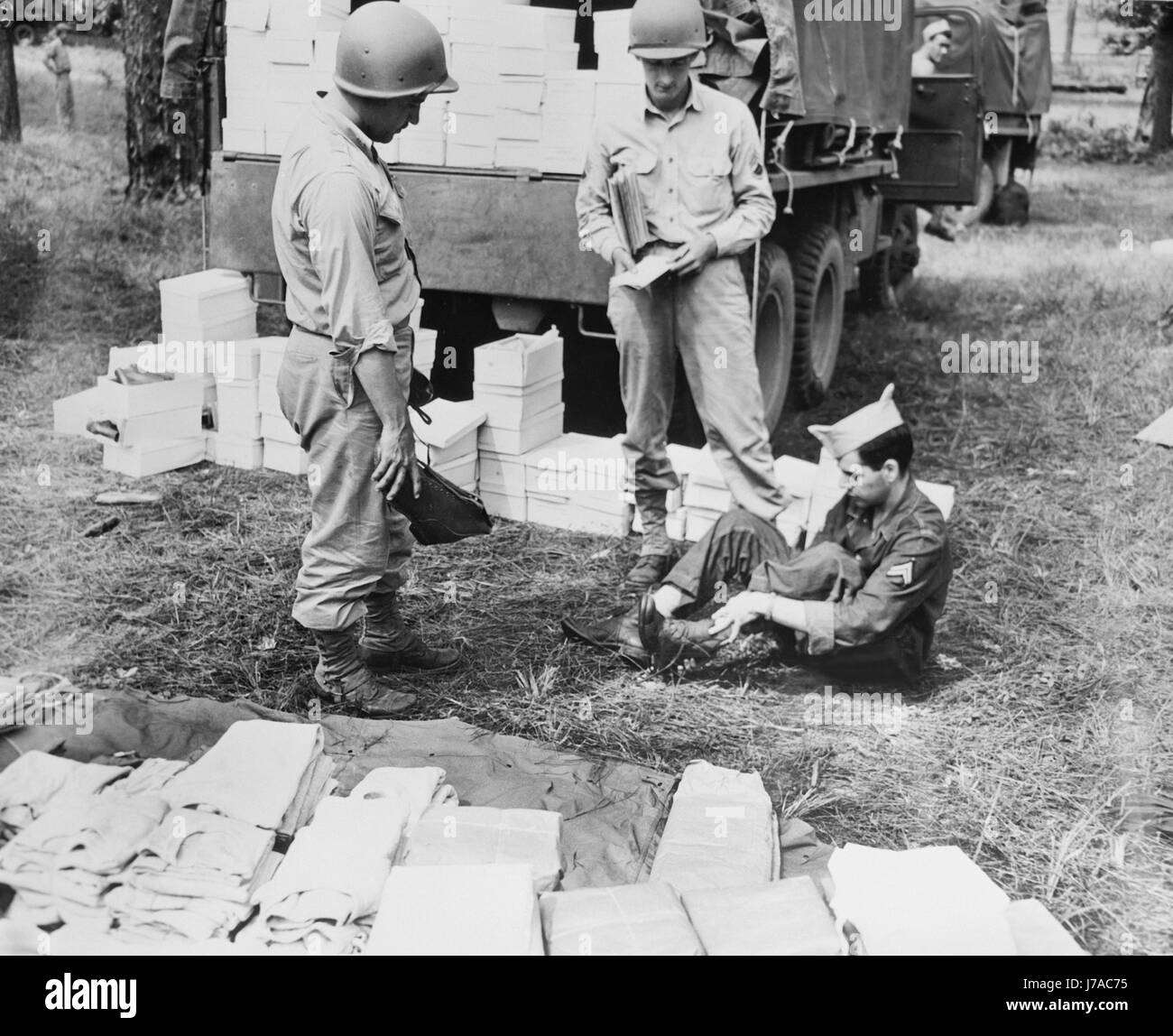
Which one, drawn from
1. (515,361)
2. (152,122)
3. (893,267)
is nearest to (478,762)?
(515,361)

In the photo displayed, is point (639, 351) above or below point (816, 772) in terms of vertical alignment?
above

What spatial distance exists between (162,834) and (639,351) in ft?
9.35

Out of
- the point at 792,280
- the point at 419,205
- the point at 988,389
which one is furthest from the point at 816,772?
the point at 988,389

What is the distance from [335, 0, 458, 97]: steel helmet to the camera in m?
3.90

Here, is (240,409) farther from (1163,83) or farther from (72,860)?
(1163,83)

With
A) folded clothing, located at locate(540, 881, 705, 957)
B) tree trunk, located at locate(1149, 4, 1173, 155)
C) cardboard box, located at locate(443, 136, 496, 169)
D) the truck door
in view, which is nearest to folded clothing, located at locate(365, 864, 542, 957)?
folded clothing, located at locate(540, 881, 705, 957)

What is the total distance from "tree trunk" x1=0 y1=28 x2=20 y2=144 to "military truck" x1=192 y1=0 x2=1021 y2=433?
2316mm

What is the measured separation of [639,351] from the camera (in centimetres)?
534

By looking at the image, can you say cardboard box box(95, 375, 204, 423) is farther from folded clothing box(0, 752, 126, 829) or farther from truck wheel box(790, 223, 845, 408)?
folded clothing box(0, 752, 126, 829)

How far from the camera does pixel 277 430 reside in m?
6.63

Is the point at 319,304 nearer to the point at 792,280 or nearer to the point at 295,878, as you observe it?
the point at 295,878

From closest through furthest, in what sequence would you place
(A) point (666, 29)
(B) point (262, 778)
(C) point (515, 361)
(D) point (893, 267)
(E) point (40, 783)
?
(E) point (40, 783) < (B) point (262, 778) < (A) point (666, 29) < (C) point (515, 361) < (D) point (893, 267)

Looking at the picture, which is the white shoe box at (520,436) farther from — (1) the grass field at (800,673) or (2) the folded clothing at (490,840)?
(2) the folded clothing at (490,840)

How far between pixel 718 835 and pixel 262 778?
3.69 ft
